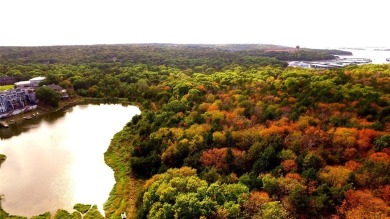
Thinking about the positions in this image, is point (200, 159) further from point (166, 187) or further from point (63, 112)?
point (63, 112)

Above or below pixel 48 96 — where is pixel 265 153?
above

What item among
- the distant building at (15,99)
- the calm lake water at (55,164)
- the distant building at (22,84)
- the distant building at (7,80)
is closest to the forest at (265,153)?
the calm lake water at (55,164)

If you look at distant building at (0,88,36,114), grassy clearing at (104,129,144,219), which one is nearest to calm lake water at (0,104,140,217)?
grassy clearing at (104,129,144,219)

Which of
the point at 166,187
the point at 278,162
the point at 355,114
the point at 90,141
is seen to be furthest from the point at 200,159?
the point at 90,141

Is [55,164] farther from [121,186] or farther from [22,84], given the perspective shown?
[22,84]

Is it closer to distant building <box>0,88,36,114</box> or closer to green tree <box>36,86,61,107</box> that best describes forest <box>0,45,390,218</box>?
green tree <box>36,86,61,107</box>

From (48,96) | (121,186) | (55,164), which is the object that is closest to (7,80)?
(48,96)
